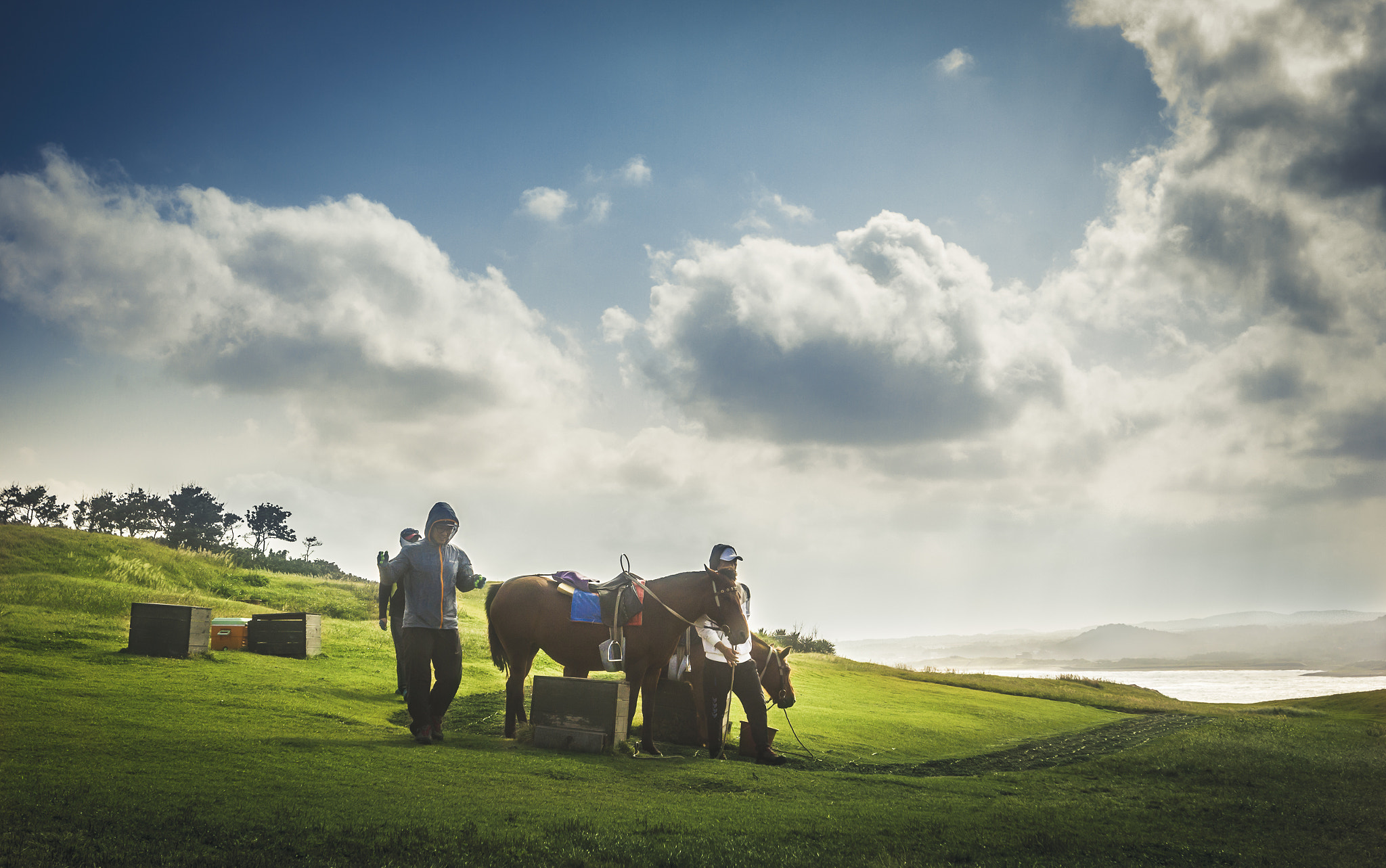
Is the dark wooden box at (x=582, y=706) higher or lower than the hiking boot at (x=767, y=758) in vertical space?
higher

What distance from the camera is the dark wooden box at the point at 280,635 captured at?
15.0m

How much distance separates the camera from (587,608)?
9.86m

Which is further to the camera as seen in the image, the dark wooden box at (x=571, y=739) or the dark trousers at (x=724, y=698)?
the dark trousers at (x=724, y=698)

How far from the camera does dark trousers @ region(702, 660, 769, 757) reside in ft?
32.8

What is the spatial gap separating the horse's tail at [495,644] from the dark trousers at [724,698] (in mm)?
2972

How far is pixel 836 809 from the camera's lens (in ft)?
22.6

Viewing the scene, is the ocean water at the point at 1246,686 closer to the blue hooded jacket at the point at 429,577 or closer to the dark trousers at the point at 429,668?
the dark trousers at the point at 429,668

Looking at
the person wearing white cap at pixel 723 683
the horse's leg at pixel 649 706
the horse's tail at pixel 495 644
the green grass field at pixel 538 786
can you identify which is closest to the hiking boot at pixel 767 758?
the person wearing white cap at pixel 723 683

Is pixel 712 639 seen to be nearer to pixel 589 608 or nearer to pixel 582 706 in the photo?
pixel 589 608

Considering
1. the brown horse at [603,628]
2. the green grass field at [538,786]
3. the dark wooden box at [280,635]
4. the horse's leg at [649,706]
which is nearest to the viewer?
the green grass field at [538,786]

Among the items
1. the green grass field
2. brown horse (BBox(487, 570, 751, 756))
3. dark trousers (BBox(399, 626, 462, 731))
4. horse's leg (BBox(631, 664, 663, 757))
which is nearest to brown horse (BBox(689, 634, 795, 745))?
the green grass field

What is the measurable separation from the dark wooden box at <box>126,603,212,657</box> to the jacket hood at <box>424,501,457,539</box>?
7.23m

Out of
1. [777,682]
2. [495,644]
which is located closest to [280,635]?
[495,644]

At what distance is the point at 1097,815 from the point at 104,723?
10169mm
